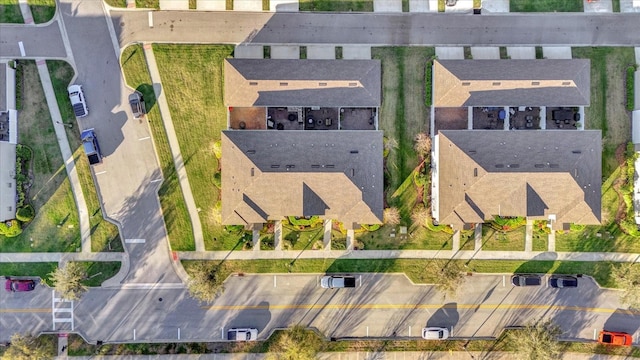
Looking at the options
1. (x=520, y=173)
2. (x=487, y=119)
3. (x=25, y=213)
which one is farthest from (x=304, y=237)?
(x=25, y=213)

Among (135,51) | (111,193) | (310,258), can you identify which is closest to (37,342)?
(111,193)

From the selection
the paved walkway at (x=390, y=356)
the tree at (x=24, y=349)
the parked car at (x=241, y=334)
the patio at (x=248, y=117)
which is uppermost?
the patio at (x=248, y=117)

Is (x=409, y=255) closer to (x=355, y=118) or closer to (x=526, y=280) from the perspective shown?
(x=526, y=280)

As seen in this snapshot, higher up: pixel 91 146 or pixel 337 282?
pixel 91 146

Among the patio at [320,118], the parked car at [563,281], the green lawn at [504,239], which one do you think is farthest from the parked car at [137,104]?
the parked car at [563,281]

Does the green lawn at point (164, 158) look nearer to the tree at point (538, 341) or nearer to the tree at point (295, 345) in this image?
the tree at point (295, 345)
